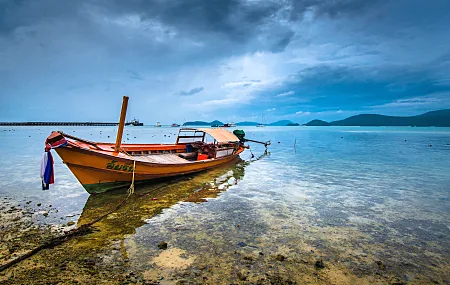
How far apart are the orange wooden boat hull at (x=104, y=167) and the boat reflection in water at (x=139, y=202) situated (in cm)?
57

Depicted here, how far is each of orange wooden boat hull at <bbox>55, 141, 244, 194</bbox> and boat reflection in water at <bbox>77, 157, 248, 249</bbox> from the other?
22.3 inches

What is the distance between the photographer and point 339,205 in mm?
11148

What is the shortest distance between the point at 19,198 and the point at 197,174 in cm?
972

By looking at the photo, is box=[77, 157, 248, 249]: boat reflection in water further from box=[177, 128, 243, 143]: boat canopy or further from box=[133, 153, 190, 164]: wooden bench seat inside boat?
box=[177, 128, 243, 143]: boat canopy

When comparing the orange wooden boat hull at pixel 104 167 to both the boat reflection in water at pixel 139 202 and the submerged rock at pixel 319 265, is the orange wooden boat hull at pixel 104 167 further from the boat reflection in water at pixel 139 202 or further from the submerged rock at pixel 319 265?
the submerged rock at pixel 319 265

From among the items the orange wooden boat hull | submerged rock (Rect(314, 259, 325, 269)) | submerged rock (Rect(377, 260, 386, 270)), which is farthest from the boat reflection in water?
submerged rock (Rect(377, 260, 386, 270))

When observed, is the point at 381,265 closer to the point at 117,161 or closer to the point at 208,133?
the point at 117,161

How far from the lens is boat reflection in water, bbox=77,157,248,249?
7.79 m

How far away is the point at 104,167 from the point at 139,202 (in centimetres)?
232

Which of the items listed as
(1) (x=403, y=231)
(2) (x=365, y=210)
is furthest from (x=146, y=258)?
(2) (x=365, y=210)

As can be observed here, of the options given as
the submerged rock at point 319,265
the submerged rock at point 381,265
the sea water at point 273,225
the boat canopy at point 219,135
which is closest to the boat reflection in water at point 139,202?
the sea water at point 273,225

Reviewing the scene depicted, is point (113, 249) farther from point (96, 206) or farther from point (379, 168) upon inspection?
point (379, 168)

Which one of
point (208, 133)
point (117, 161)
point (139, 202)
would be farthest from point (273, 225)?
point (208, 133)

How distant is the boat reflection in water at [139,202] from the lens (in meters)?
7.79
